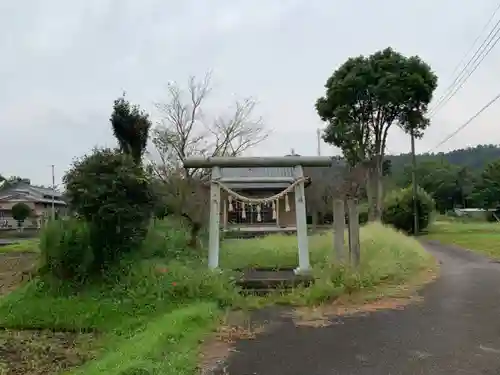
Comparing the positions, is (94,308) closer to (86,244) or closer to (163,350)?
(86,244)

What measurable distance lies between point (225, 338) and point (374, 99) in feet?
70.6

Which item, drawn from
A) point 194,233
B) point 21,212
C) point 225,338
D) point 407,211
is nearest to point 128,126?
point 194,233

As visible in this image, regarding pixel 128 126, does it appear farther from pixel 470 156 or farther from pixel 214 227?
pixel 470 156

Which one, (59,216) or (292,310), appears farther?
(59,216)

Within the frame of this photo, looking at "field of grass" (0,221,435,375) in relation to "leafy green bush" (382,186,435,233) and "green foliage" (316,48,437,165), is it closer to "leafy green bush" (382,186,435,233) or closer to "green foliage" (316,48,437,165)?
"green foliage" (316,48,437,165)

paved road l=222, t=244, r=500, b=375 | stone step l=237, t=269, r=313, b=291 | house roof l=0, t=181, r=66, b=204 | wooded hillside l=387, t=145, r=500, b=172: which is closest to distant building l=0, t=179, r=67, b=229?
house roof l=0, t=181, r=66, b=204

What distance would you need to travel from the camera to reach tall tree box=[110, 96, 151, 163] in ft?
43.3

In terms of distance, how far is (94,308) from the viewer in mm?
7828

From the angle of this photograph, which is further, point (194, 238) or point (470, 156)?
point (470, 156)

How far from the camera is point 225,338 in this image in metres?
6.09

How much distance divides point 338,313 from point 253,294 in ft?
5.92

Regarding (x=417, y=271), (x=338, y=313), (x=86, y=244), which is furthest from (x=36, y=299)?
(x=417, y=271)

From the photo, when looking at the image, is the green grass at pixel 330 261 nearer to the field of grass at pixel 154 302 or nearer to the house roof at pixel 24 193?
the field of grass at pixel 154 302

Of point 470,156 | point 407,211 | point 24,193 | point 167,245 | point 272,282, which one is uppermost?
point 470,156
